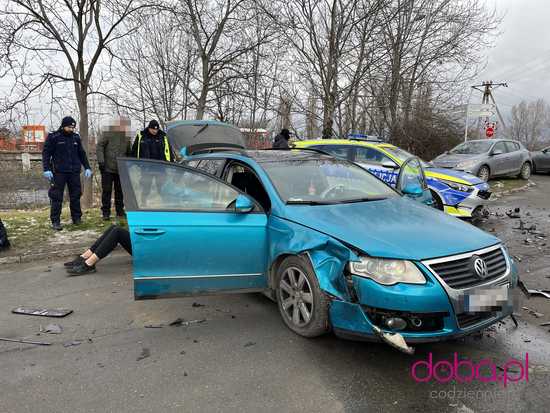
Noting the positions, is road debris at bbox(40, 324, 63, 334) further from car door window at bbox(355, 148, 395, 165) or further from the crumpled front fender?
car door window at bbox(355, 148, 395, 165)

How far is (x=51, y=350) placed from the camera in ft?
10.8

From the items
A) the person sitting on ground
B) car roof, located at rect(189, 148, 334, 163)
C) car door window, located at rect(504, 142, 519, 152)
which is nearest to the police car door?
car roof, located at rect(189, 148, 334, 163)

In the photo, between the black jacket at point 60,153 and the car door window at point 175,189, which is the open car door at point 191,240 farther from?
the black jacket at point 60,153

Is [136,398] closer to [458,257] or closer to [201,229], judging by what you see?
[201,229]

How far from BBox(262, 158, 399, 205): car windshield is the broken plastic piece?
1.30 metres

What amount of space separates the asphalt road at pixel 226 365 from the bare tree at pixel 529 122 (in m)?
81.2

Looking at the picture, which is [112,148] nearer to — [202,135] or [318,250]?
[202,135]

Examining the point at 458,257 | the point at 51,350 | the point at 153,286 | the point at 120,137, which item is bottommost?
the point at 51,350

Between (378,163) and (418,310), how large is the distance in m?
5.60

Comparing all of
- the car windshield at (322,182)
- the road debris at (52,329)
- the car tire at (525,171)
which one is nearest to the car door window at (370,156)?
the car windshield at (322,182)

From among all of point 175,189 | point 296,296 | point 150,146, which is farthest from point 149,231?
point 150,146

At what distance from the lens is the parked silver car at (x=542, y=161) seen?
17484mm

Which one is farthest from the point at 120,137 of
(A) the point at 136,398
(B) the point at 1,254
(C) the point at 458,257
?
(C) the point at 458,257

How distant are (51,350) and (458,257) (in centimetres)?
321
